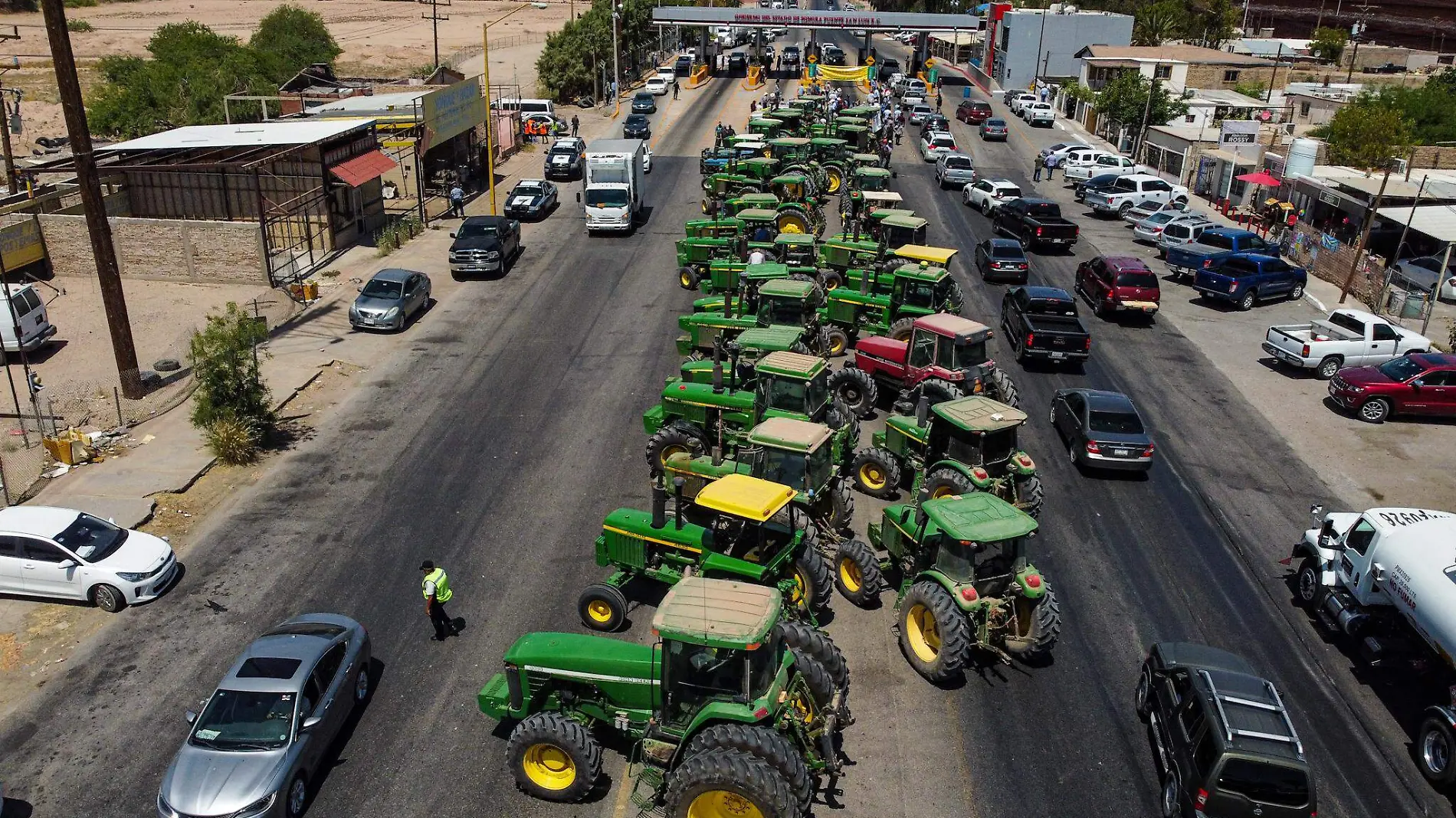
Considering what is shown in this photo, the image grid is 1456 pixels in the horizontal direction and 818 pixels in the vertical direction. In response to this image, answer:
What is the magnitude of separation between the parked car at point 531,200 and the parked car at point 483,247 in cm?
549

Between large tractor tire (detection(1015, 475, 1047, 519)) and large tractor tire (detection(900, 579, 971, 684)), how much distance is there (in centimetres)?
424

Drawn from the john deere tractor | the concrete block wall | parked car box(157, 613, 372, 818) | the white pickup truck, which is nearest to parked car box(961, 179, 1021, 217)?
the white pickup truck

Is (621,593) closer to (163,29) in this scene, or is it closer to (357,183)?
(357,183)

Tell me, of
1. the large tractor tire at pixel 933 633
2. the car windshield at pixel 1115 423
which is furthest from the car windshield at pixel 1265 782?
the car windshield at pixel 1115 423

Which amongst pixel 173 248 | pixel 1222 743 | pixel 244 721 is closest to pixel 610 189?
pixel 173 248

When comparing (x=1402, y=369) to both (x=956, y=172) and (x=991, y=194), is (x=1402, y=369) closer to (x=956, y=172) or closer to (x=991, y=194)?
(x=991, y=194)

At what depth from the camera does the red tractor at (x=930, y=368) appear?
22.0 meters

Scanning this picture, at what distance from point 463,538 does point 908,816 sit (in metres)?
10.0

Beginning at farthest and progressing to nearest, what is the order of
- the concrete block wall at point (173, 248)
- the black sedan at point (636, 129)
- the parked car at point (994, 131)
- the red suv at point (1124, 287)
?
the parked car at point (994, 131), the black sedan at point (636, 129), the concrete block wall at point (173, 248), the red suv at point (1124, 287)

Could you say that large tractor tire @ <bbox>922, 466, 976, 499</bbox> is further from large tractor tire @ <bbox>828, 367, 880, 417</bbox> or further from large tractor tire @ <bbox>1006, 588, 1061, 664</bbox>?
large tractor tire @ <bbox>828, 367, 880, 417</bbox>

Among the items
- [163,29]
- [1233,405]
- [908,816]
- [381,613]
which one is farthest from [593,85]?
[908,816]

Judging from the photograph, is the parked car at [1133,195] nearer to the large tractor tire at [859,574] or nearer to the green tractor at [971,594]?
the large tractor tire at [859,574]

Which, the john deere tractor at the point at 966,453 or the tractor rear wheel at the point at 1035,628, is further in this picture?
the john deere tractor at the point at 966,453

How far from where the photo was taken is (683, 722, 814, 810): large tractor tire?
34.8 ft
